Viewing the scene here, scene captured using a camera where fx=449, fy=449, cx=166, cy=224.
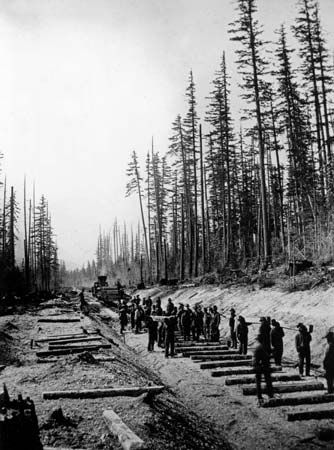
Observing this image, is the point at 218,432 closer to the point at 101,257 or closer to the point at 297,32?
the point at 297,32

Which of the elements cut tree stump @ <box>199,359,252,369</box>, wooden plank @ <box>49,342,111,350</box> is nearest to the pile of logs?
cut tree stump @ <box>199,359,252,369</box>

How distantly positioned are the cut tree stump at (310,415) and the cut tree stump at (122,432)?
4.14m

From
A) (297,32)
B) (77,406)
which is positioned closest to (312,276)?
(77,406)

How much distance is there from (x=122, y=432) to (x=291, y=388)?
6.37 m

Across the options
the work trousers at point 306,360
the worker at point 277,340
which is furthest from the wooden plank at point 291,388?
the worker at point 277,340

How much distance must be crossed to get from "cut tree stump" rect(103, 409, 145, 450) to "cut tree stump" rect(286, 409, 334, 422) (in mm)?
4143

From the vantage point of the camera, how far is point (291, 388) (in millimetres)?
11773

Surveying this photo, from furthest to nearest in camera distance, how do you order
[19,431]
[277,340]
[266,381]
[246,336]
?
[246,336] < [277,340] < [266,381] < [19,431]

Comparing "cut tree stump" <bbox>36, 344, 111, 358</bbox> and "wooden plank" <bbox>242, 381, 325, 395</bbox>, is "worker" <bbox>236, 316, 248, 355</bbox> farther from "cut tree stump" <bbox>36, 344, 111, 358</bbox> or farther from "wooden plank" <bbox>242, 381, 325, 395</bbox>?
"cut tree stump" <bbox>36, 344, 111, 358</bbox>

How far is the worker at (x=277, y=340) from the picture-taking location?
46.9ft

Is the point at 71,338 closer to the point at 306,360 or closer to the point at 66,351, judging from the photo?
the point at 66,351

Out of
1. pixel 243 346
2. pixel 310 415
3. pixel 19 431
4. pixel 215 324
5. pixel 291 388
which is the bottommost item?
pixel 310 415

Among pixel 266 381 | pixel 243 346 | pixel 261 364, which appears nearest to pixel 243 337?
pixel 243 346

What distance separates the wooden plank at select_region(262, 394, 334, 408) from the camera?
1081 cm
